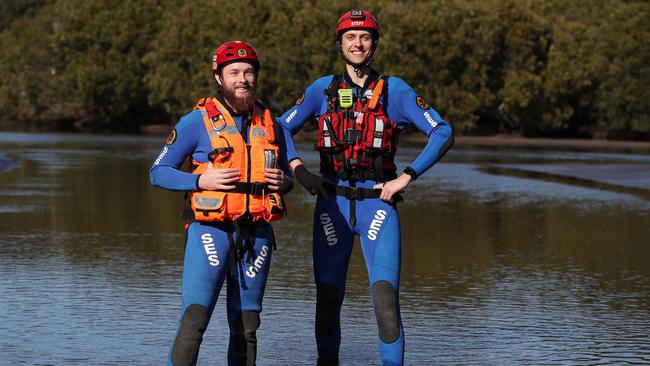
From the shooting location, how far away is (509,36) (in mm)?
76375

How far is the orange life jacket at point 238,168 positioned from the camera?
710 cm

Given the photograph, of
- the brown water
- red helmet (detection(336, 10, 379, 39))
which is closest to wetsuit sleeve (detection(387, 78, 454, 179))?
red helmet (detection(336, 10, 379, 39))

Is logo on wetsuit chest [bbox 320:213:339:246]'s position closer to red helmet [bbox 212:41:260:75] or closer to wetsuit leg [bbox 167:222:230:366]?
wetsuit leg [bbox 167:222:230:366]

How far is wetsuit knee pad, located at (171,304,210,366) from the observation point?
7020 mm

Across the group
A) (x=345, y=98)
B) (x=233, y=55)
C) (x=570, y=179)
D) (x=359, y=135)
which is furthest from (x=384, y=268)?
(x=570, y=179)

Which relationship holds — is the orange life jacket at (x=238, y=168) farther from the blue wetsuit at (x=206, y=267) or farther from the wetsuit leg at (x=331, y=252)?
the wetsuit leg at (x=331, y=252)

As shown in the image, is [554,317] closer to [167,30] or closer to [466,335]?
[466,335]

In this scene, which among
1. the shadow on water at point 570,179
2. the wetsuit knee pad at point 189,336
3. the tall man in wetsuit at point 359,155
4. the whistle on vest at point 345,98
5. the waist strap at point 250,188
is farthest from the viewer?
the shadow on water at point 570,179

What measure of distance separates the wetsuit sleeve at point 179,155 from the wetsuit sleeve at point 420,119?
4.48ft

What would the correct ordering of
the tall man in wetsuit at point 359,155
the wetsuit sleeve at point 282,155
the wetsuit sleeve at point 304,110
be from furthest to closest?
1. the wetsuit sleeve at point 304,110
2. the tall man in wetsuit at point 359,155
3. the wetsuit sleeve at point 282,155

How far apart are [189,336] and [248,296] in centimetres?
38

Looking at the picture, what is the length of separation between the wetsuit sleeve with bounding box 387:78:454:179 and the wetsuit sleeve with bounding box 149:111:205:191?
1.36 meters

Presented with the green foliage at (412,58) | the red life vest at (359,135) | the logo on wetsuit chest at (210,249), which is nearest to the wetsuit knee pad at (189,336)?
the logo on wetsuit chest at (210,249)

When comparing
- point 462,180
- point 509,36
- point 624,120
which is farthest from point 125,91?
point 462,180
